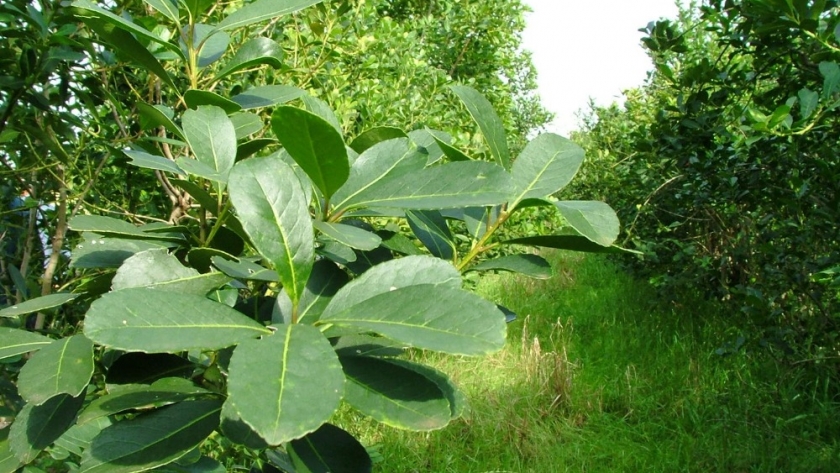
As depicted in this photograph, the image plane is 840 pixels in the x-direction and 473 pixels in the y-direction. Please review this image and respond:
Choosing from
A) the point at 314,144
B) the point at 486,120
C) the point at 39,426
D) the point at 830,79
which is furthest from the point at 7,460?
the point at 830,79

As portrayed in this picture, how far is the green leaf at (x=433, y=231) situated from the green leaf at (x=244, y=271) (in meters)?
0.18

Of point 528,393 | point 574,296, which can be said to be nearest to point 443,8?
point 574,296

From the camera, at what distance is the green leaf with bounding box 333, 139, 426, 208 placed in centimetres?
57

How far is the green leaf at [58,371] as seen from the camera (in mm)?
488

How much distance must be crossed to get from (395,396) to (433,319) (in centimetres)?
7

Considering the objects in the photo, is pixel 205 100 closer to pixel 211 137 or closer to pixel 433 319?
pixel 211 137

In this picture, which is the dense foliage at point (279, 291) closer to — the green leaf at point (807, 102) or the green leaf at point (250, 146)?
the green leaf at point (250, 146)

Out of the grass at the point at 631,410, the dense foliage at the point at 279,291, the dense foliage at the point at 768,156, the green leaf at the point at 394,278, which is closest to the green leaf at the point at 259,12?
the dense foliage at the point at 279,291

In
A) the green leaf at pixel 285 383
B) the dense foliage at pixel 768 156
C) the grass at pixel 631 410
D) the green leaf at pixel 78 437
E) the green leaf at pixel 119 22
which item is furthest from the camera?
the grass at pixel 631 410

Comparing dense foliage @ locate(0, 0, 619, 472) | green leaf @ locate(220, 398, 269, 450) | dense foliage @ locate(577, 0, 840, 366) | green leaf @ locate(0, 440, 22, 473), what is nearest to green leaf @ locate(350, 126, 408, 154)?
dense foliage @ locate(0, 0, 619, 472)

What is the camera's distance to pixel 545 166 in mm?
621

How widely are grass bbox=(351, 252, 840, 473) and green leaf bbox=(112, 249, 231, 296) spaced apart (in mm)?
2127

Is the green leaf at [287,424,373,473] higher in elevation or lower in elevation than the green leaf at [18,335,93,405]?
lower

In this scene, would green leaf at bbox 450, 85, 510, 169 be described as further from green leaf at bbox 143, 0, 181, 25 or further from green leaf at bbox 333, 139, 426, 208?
green leaf at bbox 143, 0, 181, 25
